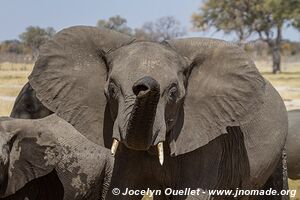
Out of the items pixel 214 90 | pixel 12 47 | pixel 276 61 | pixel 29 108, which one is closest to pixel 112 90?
→ pixel 214 90

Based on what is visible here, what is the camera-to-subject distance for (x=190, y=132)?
421 centimetres

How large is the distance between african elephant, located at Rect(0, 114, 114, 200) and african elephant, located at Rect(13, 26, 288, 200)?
0.67ft

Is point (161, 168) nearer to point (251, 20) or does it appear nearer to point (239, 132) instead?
point (239, 132)

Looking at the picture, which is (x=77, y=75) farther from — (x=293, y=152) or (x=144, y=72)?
(x=293, y=152)

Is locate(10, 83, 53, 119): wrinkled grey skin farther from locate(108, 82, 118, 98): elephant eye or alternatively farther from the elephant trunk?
the elephant trunk

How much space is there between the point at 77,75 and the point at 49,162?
2.22 ft

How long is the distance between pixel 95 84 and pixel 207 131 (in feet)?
2.53

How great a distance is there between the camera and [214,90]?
172 inches

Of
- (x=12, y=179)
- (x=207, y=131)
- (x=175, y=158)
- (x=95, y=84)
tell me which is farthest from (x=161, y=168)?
(x=12, y=179)

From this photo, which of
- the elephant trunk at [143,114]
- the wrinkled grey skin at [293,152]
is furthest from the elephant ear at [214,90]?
the wrinkled grey skin at [293,152]

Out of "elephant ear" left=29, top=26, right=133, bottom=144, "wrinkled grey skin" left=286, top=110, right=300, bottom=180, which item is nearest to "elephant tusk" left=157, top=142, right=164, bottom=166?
"elephant ear" left=29, top=26, right=133, bottom=144

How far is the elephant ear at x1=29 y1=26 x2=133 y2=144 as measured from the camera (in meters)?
4.25

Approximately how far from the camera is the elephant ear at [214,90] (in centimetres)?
423

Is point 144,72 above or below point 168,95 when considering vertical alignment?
above
